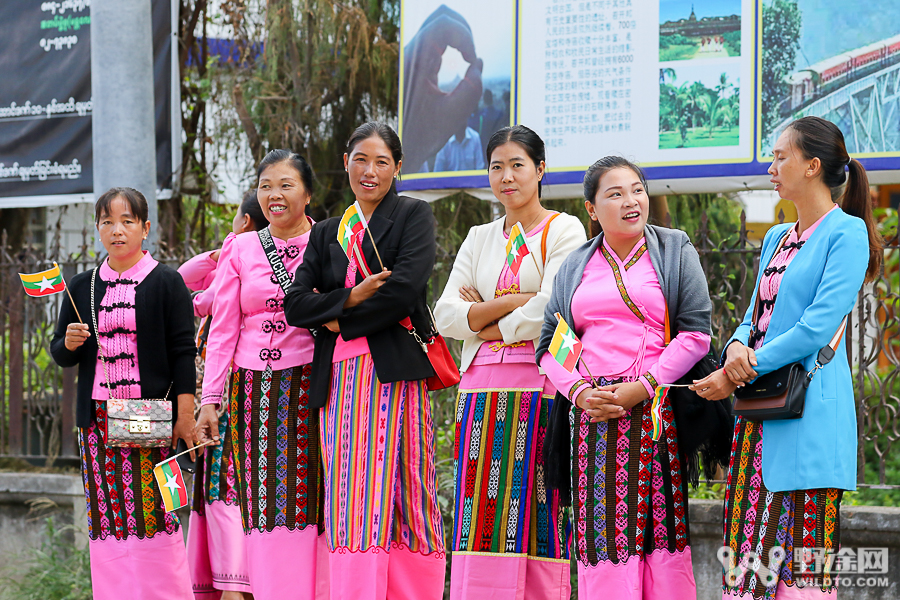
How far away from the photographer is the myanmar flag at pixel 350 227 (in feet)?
12.3

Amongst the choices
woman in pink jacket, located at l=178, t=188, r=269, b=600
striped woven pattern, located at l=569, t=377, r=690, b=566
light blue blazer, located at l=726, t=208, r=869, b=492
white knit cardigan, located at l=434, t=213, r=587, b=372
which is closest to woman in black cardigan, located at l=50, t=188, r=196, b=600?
woman in pink jacket, located at l=178, t=188, r=269, b=600

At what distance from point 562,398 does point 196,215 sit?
5321mm

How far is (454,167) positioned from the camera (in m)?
5.80

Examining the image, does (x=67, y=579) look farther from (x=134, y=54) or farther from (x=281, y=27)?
(x=281, y=27)

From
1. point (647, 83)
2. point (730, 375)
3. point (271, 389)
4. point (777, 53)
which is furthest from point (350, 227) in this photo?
point (777, 53)

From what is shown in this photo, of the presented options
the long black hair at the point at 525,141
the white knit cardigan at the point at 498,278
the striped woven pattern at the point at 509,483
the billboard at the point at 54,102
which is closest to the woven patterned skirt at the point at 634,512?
the striped woven pattern at the point at 509,483

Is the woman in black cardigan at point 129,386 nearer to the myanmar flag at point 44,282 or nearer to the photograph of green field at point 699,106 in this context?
the myanmar flag at point 44,282

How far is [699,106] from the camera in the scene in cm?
515

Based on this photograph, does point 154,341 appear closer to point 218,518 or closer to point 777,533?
point 218,518

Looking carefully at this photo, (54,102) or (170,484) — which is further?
(54,102)

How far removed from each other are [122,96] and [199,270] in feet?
5.36

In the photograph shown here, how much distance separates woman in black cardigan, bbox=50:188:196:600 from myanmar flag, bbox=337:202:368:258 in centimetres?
91

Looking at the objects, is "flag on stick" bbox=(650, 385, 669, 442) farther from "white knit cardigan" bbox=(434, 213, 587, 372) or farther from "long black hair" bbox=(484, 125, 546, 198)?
"long black hair" bbox=(484, 125, 546, 198)

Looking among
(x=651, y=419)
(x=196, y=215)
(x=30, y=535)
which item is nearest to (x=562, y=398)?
(x=651, y=419)
